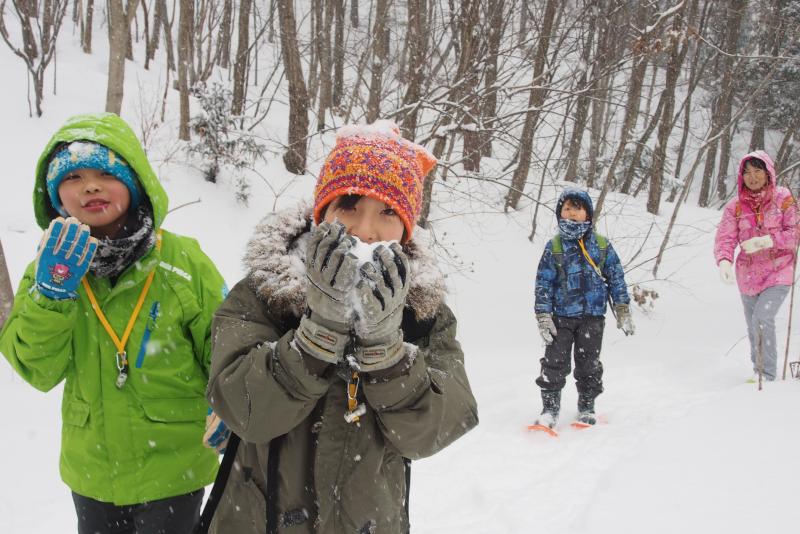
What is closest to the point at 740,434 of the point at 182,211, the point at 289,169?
the point at 182,211

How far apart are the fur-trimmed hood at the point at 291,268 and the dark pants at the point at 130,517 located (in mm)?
951

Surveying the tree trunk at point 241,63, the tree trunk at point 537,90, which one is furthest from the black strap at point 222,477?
the tree trunk at point 241,63

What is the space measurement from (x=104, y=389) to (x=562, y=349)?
3.56 meters

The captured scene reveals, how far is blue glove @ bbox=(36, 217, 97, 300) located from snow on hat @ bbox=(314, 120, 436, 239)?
0.68m

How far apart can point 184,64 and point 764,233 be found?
10224mm

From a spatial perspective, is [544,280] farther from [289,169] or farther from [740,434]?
[289,169]

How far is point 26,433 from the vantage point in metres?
3.59

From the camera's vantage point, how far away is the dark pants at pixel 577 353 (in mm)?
4344

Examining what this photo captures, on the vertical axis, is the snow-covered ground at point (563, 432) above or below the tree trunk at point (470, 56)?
below

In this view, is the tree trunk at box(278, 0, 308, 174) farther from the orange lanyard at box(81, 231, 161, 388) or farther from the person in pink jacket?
the orange lanyard at box(81, 231, 161, 388)

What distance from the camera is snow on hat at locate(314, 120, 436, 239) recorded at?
1.41 m

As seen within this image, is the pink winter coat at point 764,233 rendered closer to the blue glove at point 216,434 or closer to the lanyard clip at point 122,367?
the blue glove at point 216,434

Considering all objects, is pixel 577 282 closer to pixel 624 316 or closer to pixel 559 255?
pixel 559 255

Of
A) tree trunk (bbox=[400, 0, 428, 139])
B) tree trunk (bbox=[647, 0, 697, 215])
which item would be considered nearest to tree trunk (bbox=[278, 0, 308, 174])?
tree trunk (bbox=[400, 0, 428, 139])
